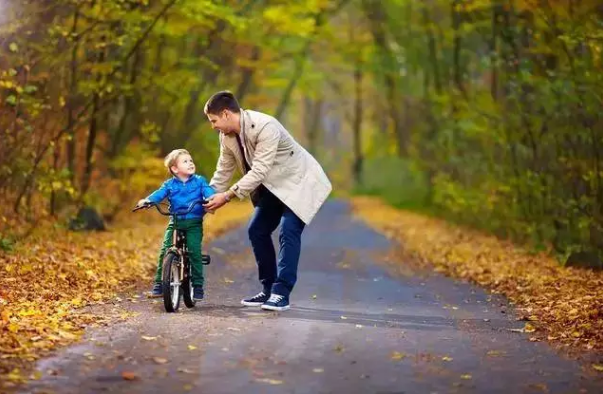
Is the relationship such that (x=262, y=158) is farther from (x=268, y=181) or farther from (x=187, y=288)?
(x=187, y=288)

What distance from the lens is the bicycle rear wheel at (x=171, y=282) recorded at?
9.19 m

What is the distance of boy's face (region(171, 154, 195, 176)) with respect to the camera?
380 inches

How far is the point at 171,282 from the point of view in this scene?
9.47 metres

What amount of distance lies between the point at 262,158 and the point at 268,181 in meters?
0.27

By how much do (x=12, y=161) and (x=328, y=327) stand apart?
7.34m

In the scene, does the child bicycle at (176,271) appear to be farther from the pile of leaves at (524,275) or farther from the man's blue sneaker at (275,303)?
the pile of leaves at (524,275)

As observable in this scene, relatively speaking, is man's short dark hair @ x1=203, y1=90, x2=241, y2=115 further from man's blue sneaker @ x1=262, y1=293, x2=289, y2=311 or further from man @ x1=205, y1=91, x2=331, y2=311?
man's blue sneaker @ x1=262, y1=293, x2=289, y2=311

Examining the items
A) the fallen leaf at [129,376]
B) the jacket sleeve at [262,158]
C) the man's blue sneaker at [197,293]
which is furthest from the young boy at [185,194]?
the fallen leaf at [129,376]

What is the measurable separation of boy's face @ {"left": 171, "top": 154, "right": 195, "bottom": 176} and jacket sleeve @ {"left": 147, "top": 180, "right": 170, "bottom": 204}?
15 cm

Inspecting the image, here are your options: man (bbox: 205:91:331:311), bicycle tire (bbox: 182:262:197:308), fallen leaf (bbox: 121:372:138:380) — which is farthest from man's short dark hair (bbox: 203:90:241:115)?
fallen leaf (bbox: 121:372:138:380)

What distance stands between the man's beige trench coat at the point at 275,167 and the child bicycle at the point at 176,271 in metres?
0.56

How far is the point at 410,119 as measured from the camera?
43969mm

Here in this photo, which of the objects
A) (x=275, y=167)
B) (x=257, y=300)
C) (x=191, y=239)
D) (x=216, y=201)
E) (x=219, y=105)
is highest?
(x=219, y=105)

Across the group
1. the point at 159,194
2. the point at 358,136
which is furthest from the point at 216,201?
the point at 358,136
